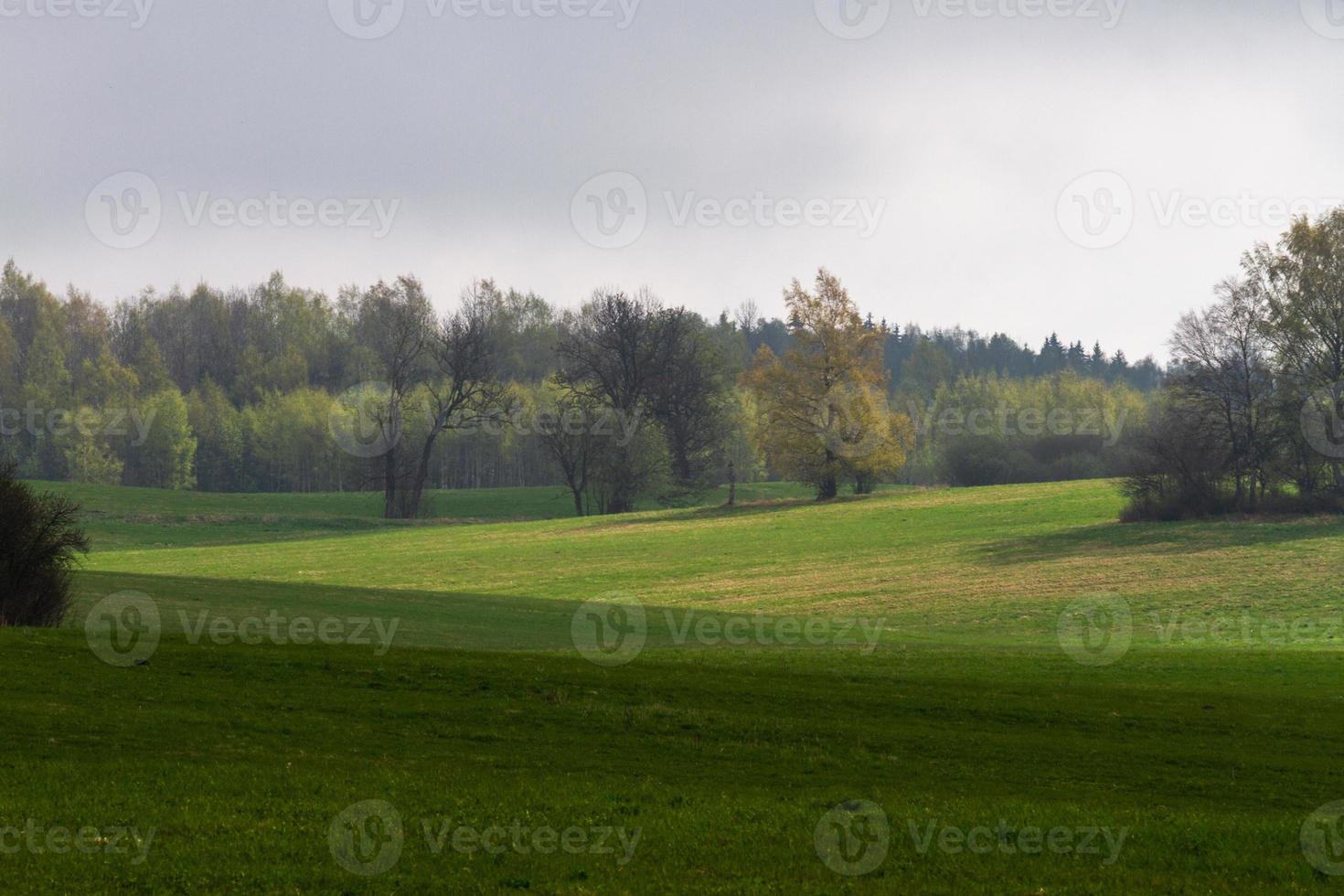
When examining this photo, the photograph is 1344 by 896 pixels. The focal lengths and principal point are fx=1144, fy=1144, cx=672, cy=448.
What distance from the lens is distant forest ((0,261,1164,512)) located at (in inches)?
4001

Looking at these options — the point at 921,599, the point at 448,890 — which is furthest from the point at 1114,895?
the point at 921,599

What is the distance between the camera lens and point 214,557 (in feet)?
210

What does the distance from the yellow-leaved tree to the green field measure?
3834 centimetres

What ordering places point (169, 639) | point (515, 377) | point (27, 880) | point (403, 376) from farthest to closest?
point (515, 377)
point (403, 376)
point (169, 639)
point (27, 880)

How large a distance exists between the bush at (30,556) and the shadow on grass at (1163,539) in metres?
41.5

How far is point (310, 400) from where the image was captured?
131125 mm

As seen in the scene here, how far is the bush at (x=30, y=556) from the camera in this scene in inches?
1059

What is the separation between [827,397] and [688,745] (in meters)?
65.1

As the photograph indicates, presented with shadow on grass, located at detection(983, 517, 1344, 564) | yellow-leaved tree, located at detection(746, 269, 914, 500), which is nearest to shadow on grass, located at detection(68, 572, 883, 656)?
shadow on grass, located at detection(983, 517, 1344, 564)

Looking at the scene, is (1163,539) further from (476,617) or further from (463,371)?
(463,371)

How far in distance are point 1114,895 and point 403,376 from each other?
90305 millimetres

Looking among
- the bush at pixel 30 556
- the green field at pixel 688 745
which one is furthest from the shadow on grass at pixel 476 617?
the bush at pixel 30 556

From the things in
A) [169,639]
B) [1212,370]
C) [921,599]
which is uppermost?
[1212,370]

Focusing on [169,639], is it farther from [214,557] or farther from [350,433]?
[350,433]
